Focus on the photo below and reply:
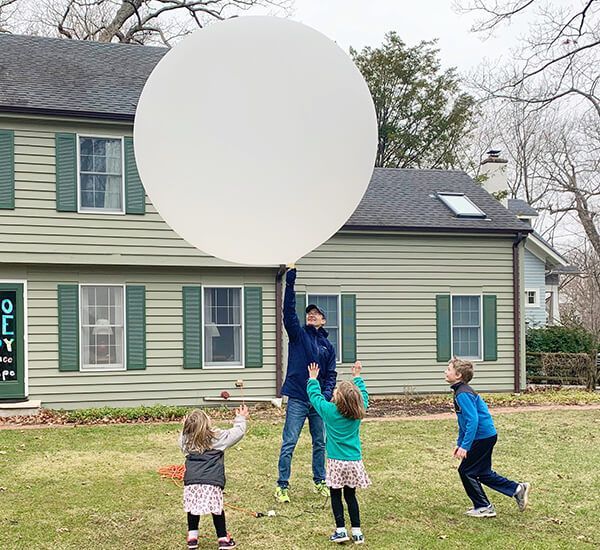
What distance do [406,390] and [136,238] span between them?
5.80 m

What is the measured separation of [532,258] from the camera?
2941cm

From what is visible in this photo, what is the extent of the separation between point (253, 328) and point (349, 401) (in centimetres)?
832

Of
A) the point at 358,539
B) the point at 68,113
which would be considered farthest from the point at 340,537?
the point at 68,113

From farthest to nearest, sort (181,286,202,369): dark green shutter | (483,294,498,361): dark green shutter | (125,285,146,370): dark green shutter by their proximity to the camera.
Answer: (483,294,498,361): dark green shutter, (181,286,202,369): dark green shutter, (125,285,146,370): dark green shutter

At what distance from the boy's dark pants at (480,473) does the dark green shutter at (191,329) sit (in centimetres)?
780

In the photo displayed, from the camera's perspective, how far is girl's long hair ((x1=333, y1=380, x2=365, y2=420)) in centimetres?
510

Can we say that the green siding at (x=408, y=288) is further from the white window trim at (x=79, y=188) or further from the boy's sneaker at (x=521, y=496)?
the boy's sneaker at (x=521, y=496)

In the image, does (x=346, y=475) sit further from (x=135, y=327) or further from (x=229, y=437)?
(x=135, y=327)

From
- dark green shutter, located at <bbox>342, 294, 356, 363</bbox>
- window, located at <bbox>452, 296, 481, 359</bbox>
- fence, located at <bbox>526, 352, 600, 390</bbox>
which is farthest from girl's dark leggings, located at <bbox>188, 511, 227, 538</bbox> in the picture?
fence, located at <bbox>526, 352, 600, 390</bbox>

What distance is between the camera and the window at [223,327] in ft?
43.5

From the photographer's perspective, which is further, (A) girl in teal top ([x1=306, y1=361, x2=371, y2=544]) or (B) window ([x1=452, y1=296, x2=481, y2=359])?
(B) window ([x1=452, y1=296, x2=481, y2=359])

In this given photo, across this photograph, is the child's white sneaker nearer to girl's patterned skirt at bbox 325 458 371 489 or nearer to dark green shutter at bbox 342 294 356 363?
girl's patterned skirt at bbox 325 458 371 489

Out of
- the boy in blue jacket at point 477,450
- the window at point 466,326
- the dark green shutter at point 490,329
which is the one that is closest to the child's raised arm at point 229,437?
the boy in blue jacket at point 477,450

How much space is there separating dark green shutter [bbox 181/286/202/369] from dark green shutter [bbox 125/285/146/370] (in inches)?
27.3
